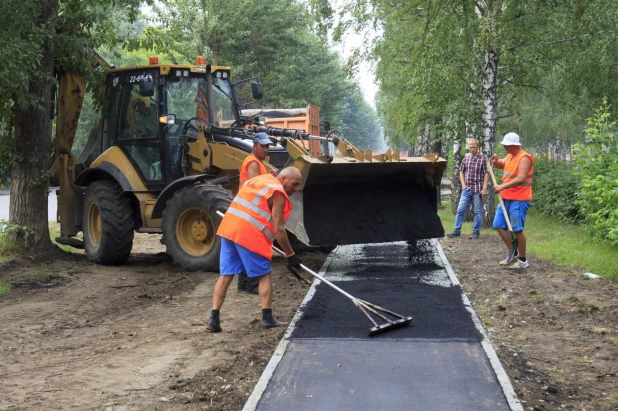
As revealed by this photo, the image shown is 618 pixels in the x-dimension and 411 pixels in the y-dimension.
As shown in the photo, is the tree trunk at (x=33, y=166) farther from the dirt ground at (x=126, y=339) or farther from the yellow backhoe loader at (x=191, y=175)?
the dirt ground at (x=126, y=339)

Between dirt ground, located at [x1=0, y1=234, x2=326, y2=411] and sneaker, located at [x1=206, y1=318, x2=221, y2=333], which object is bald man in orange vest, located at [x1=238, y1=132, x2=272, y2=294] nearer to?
dirt ground, located at [x1=0, y1=234, x2=326, y2=411]

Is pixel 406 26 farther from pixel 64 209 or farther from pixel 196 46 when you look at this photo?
pixel 64 209

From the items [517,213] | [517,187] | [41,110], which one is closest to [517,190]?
[517,187]

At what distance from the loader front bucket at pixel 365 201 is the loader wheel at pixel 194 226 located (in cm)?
112

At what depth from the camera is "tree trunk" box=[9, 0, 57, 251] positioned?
1190 centimetres

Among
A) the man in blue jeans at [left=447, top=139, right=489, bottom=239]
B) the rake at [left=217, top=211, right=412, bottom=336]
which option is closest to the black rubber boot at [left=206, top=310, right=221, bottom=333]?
the rake at [left=217, top=211, right=412, bottom=336]

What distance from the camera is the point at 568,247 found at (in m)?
13.1

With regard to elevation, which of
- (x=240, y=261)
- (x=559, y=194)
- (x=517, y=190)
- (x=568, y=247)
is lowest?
(x=568, y=247)

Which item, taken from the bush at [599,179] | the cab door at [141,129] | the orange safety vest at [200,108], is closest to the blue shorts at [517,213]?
the bush at [599,179]

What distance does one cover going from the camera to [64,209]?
12.7 meters

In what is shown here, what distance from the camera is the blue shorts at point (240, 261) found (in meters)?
7.12

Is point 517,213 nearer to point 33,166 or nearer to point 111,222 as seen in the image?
point 111,222

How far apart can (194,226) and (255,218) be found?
4.15 meters

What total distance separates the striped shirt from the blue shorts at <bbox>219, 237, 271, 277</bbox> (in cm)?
809
